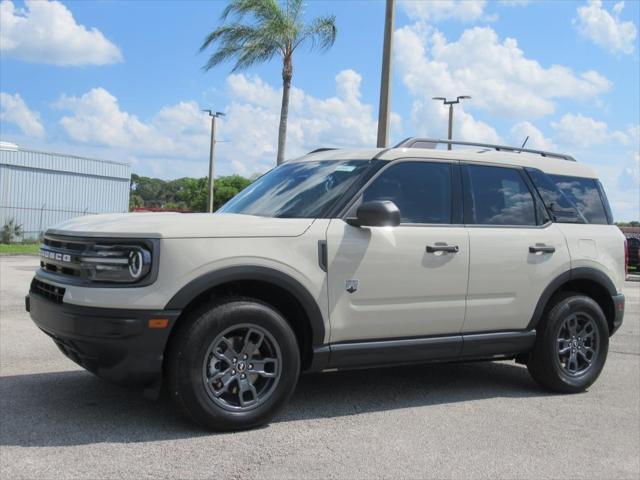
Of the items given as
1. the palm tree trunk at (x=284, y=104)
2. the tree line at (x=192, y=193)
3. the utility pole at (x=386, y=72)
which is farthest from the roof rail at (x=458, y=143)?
the tree line at (x=192, y=193)

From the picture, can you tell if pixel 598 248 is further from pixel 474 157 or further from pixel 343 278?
pixel 343 278

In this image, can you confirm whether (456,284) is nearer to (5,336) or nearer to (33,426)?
(33,426)

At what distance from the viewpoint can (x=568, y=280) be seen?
6078 millimetres

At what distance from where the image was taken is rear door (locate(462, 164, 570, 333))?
557 cm

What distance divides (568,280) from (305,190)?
2448 mm

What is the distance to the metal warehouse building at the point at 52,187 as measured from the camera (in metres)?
36.8

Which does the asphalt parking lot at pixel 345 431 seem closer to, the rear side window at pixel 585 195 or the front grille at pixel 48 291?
the front grille at pixel 48 291

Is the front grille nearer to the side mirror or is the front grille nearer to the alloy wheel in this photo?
the alloy wheel

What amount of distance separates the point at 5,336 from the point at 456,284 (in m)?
5.02

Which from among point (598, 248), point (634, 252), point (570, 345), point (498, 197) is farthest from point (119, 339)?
point (634, 252)

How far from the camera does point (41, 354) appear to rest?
6.81m

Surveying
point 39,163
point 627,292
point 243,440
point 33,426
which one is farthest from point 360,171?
point 39,163

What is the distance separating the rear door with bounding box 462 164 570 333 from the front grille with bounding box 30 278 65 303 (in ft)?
9.69

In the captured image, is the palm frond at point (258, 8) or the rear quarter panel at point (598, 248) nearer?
the rear quarter panel at point (598, 248)
